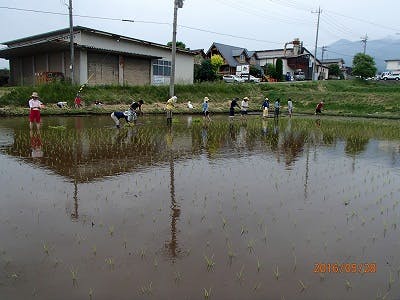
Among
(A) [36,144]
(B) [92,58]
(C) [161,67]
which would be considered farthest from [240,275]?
(C) [161,67]

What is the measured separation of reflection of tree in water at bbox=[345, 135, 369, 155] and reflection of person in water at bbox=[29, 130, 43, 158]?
9.33 meters

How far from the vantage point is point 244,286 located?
3.61 meters

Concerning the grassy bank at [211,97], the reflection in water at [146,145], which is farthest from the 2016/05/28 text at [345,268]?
the grassy bank at [211,97]

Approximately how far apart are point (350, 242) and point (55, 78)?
2588cm

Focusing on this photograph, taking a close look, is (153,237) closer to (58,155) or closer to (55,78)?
(58,155)

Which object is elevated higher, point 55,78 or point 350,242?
point 55,78

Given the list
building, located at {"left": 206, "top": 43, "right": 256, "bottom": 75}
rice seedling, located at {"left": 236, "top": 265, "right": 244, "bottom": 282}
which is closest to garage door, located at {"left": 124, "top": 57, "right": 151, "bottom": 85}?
building, located at {"left": 206, "top": 43, "right": 256, "bottom": 75}

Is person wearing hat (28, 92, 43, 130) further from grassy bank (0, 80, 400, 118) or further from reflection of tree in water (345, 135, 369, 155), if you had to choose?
reflection of tree in water (345, 135, 369, 155)

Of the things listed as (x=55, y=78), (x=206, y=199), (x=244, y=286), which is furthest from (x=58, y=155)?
(x=55, y=78)

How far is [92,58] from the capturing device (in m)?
27.1

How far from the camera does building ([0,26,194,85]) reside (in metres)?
26.3

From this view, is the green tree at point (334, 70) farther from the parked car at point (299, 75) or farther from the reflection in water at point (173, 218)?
the reflection in water at point (173, 218)
